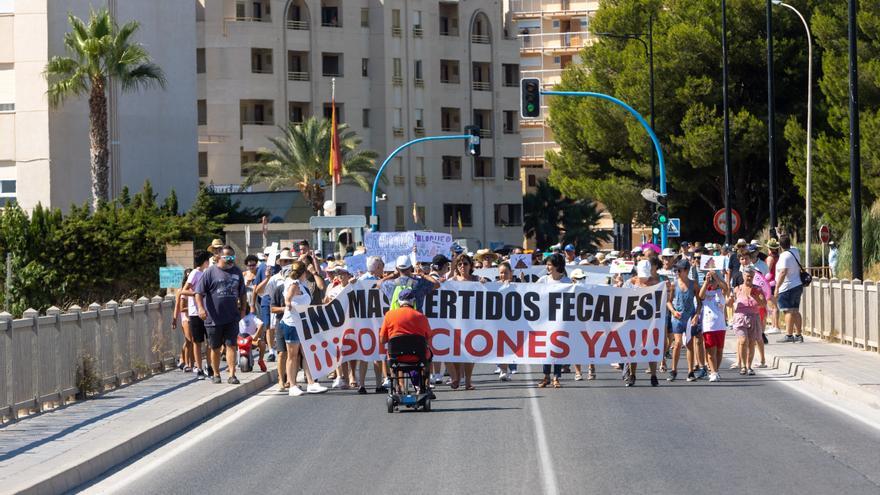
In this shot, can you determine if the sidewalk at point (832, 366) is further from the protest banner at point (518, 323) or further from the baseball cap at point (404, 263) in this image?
the baseball cap at point (404, 263)

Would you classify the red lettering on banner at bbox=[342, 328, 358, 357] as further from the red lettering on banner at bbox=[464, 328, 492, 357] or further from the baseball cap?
the baseball cap

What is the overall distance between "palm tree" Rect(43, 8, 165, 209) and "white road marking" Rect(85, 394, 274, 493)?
36.5 m

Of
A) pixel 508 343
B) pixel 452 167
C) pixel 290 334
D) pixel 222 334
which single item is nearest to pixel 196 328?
pixel 222 334

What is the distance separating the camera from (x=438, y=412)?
55.9 ft

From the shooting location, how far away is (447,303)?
20.7m

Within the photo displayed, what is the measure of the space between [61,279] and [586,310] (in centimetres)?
3305

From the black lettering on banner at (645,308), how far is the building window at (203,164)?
6749 cm

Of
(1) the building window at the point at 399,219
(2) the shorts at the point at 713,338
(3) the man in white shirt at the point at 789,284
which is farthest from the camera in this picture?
(1) the building window at the point at 399,219

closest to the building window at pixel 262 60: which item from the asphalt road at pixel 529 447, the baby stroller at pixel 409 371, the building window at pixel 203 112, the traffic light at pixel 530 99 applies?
the building window at pixel 203 112

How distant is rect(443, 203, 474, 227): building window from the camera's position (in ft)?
310

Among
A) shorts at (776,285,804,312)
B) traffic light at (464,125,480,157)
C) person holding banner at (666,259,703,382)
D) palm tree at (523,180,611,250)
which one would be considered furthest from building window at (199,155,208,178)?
person holding banner at (666,259,703,382)

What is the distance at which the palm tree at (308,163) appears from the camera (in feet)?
248

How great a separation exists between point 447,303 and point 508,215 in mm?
77570

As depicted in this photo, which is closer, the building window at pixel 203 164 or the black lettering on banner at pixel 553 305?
the black lettering on banner at pixel 553 305
